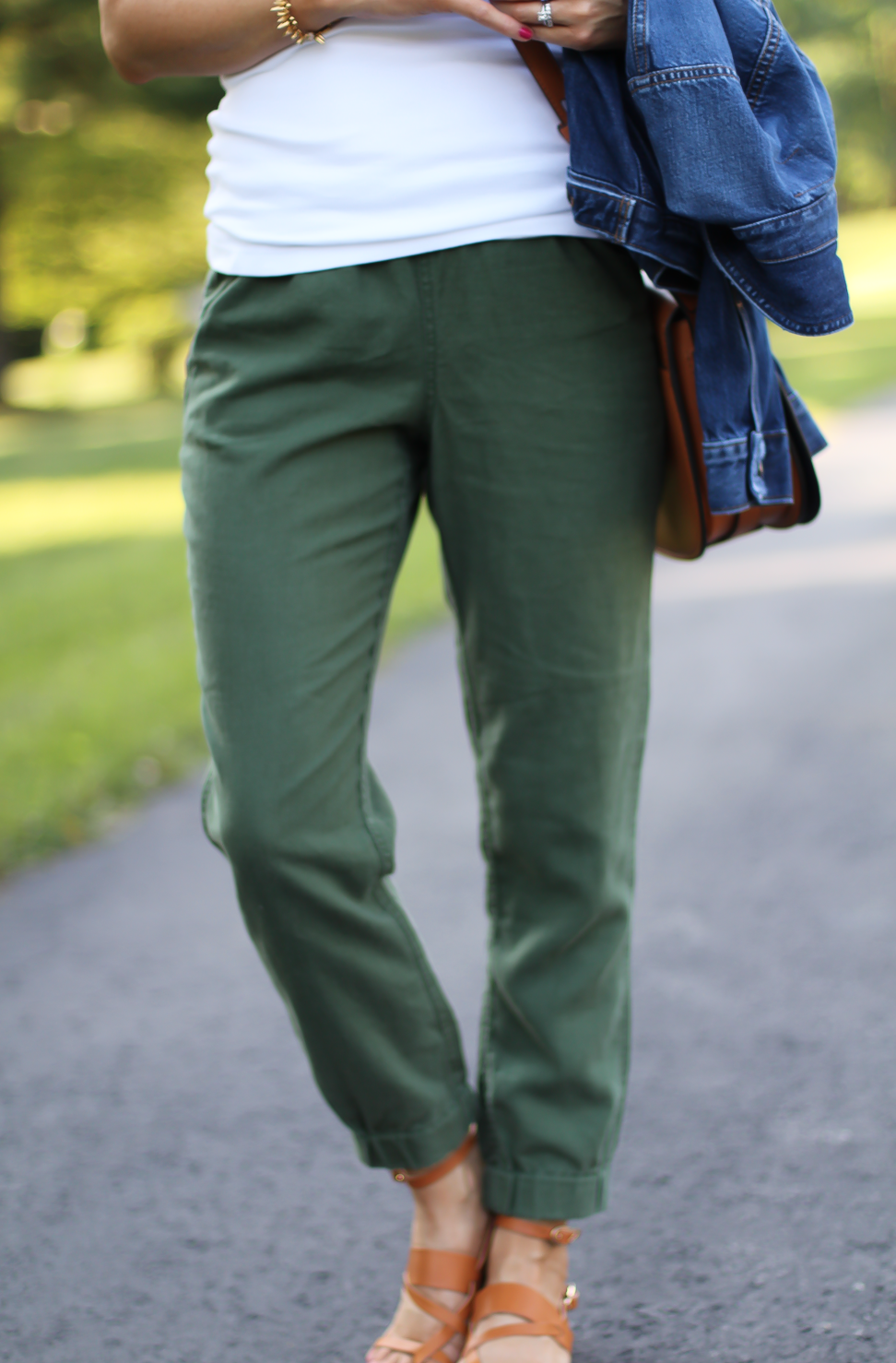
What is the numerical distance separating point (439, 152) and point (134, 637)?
4.79 meters

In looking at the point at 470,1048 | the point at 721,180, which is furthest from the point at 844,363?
the point at 721,180

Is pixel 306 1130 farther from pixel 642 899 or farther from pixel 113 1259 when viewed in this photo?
pixel 642 899

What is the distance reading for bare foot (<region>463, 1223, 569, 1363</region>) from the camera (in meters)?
1.72

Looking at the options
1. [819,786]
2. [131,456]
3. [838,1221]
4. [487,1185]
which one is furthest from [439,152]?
[131,456]

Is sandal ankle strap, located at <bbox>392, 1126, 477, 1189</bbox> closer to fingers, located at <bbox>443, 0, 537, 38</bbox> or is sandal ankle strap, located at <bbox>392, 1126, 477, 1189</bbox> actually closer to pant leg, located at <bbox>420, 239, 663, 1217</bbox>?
pant leg, located at <bbox>420, 239, 663, 1217</bbox>

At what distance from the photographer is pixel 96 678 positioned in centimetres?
541

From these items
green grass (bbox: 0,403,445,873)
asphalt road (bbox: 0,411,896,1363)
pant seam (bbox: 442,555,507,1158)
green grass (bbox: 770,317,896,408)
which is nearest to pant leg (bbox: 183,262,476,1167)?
pant seam (bbox: 442,555,507,1158)

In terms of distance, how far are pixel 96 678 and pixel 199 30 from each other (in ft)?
13.2

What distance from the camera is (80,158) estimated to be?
76.5 feet

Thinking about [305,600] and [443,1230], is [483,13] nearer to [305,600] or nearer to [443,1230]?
[305,600]

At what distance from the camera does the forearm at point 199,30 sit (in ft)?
5.09

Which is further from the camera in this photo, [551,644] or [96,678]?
[96,678]

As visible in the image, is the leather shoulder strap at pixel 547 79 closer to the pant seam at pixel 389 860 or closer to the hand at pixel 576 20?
the hand at pixel 576 20

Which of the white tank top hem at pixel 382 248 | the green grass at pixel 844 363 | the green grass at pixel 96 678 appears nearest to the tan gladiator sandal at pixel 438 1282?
the white tank top hem at pixel 382 248
